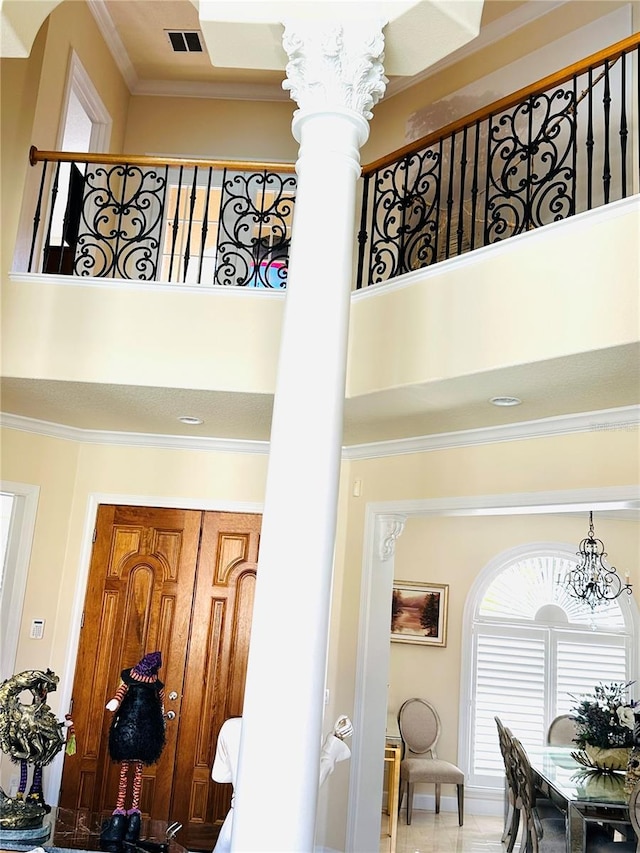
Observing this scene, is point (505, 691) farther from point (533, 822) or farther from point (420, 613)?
point (533, 822)

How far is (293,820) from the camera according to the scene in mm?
2715

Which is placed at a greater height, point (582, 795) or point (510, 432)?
point (510, 432)

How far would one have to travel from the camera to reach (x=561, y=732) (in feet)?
27.8

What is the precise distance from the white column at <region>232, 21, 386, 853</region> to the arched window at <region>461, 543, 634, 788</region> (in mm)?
6398

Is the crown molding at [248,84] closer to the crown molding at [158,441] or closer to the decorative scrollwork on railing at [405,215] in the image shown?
the decorative scrollwork on railing at [405,215]

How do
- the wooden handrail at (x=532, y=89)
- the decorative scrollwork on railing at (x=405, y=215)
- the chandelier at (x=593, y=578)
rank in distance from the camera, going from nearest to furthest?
the wooden handrail at (x=532, y=89) < the decorative scrollwork on railing at (x=405, y=215) < the chandelier at (x=593, y=578)

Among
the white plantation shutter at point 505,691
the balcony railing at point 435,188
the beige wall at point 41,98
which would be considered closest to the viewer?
the balcony railing at point 435,188

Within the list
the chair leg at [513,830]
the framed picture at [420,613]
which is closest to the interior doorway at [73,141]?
the framed picture at [420,613]

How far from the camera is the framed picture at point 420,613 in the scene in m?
9.05

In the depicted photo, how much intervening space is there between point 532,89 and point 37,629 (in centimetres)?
491

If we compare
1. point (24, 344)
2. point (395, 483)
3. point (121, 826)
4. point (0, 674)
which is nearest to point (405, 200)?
point (395, 483)

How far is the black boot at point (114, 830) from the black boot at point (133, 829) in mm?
21

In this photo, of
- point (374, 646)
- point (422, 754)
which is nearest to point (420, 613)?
point (422, 754)

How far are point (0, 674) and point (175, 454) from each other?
6.61 ft
